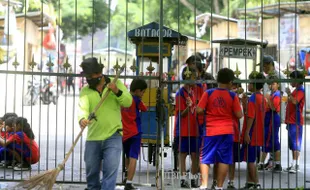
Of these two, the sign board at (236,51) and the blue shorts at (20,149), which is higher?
the sign board at (236,51)

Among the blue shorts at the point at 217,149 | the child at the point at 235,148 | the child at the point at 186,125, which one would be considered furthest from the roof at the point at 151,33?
the blue shorts at the point at 217,149

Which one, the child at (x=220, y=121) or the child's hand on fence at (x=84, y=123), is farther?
the child at (x=220, y=121)

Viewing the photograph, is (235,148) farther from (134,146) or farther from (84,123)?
(84,123)

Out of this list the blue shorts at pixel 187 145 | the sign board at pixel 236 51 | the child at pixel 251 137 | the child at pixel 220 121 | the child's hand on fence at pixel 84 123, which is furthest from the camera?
the blue shorts at pixel 187 145

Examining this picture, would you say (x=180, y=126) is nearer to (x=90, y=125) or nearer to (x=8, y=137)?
(x=90, y=125)

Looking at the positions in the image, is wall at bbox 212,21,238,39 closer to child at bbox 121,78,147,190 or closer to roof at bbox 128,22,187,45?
roof at bbox 128,22,187,45

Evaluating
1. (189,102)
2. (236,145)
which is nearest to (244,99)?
(236,145)

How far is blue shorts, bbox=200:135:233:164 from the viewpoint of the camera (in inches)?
291

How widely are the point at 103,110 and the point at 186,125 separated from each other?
1.82m

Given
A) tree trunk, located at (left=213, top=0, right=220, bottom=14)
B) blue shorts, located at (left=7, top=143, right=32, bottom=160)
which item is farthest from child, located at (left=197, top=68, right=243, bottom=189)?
tree trunk, located at (left=213, top=0, right=220, bottom=14)

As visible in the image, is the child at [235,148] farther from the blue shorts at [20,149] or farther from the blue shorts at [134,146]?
the blue shorts at [20,149]

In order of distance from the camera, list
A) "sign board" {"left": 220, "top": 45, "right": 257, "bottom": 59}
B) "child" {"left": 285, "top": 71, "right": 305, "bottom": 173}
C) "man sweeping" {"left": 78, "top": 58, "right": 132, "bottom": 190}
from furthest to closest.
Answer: "child" {"left": 285, "top": 71, "right": 305, "bottom": 173}
"sign board" {"left": 220, "top": 45, "right": 257, "bottom": 59}
"man sweeping" {"left": 78, "top": 58, "right": 132, "bottom": 190}

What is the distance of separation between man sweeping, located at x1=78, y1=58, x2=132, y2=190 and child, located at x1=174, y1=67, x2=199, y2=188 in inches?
57.4

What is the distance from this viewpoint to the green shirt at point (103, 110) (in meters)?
6.78
